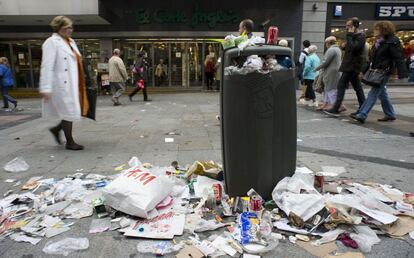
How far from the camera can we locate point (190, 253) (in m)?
2.52

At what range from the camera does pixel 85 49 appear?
17688mm

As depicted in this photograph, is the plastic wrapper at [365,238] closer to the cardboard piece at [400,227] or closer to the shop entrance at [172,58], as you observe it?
the cardboard piece at [400,227]

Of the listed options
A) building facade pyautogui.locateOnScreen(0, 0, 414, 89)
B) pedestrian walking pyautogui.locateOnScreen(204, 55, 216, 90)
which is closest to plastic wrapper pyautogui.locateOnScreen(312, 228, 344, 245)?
pedestrian walking pyautogui.locateOnScreen(204, 55, 216, 90)

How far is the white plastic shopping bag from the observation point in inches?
115

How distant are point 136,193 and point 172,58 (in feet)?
51.3

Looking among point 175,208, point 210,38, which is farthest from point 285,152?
point 210,38

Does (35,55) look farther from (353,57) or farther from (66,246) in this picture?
(66,246)

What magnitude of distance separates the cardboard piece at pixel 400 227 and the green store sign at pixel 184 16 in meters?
15.2

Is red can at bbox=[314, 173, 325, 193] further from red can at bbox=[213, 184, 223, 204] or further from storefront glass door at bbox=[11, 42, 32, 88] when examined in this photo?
storefront glass door at bbox=[11, 42, 32, 88]

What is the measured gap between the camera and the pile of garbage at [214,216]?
8.70 feet

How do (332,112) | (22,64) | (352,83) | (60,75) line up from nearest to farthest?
1. (60,75)
2. (352,83)
3. (332,112)
4. (22,64)

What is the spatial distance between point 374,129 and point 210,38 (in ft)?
38.8

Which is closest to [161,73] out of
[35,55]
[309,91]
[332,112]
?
[35,55]

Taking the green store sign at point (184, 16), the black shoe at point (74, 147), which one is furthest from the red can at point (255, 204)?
the green store sign at point (184, 16)
